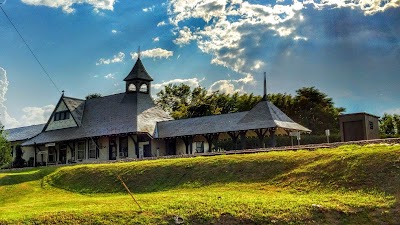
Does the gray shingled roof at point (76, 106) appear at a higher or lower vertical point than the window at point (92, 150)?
higher

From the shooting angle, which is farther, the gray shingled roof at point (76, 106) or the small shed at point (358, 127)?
the gray shingled roof at point (76, 106)

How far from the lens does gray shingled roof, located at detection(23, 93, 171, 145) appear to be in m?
44.9

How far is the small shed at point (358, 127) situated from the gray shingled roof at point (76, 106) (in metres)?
27.3

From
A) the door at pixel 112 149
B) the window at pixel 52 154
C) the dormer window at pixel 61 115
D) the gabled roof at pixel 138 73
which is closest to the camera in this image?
the door at pixel 112 149

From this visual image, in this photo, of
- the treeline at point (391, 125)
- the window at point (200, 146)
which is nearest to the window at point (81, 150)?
the window at point (200, 146)

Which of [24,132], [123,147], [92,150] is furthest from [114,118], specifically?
[24,132]

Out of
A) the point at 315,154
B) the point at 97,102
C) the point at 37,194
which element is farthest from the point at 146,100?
the point at 315,154

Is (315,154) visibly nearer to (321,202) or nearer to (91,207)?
(321,202)

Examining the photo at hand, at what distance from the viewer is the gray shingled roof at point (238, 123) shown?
38094mm

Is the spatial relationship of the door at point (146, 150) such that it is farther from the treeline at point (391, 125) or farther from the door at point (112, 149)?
the treeline at point (391, 125)

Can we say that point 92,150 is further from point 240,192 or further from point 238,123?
point 240,192

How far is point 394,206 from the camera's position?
1587 centimetres

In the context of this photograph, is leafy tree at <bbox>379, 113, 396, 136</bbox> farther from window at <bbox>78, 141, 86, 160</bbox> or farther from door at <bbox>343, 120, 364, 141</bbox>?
window at <bbox>78, 141, 86, 160</bbox>

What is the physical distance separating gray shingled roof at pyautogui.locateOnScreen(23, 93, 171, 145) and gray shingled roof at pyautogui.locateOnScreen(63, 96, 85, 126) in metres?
0.42
